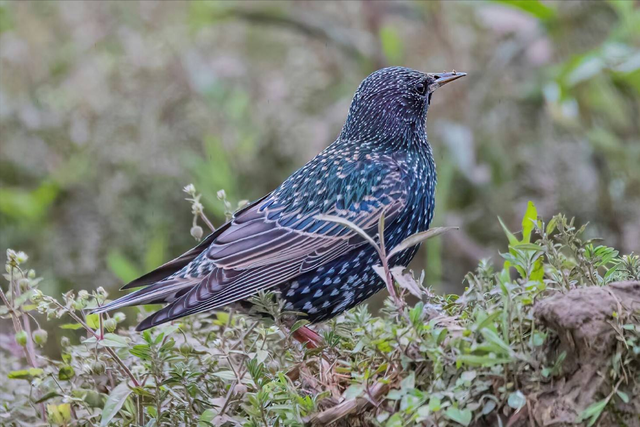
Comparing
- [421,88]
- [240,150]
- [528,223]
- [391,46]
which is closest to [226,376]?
[528,223]

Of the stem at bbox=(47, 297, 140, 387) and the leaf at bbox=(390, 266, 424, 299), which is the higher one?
the stem at bbox=(47, 297, 140, 387)

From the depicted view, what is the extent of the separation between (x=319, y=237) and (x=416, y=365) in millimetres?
1152

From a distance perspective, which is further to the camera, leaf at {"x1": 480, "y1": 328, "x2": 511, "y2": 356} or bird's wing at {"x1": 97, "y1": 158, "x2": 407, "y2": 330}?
bird's wing at {"x1": 97, "y1": 158, "x2": 407, "y2": 330}

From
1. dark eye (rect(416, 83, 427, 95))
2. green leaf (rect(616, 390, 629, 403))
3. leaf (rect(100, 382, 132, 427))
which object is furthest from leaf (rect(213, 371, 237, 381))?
dark eye (rect(416, 83, 427, 95))

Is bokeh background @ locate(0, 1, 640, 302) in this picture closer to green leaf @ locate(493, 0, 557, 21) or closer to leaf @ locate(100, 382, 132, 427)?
green leaf @ locate(493, 0, 557, 21)

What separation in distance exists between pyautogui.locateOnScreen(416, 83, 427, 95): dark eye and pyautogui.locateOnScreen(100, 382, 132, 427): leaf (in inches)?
74.5

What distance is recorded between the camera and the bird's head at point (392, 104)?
3707 millimetres

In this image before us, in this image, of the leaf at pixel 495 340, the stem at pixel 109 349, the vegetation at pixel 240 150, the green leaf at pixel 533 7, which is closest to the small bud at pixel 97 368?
the vegetation at pixel 240 150

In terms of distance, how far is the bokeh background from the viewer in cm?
588

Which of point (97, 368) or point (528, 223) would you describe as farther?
point (97, 368)

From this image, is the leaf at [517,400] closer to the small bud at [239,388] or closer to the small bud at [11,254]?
the small bud at [239,388]

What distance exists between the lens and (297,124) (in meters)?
6.48

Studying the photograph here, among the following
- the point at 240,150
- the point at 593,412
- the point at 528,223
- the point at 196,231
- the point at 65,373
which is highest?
the point at 240,150

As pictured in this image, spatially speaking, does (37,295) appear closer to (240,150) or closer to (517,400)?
(517,400)
